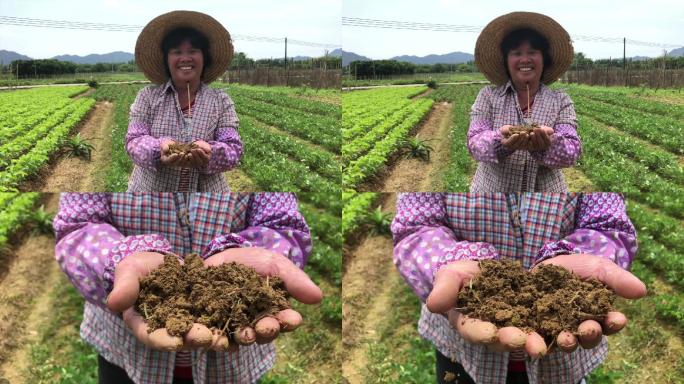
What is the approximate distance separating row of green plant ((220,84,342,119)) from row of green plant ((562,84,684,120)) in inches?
55.5

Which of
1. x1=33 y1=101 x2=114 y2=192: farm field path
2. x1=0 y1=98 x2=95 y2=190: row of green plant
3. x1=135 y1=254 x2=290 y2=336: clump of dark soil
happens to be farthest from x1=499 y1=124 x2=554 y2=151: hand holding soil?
x1=0 y1=98 x2=95 y2=190: row of green plant

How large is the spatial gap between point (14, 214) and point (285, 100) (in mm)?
2908

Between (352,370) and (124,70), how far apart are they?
7.41ft

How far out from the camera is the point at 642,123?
3689mm

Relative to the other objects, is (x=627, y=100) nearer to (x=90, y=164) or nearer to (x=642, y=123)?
(x=642, y=123)

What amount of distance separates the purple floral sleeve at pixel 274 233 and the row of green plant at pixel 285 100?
85 centimetres

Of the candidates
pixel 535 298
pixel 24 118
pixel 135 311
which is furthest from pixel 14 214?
pixel 535 298

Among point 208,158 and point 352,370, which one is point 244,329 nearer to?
point 208,158

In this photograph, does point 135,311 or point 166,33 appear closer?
point 135,311

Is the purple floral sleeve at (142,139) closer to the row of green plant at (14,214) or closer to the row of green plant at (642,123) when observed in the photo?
the row of green plant at (642,123)

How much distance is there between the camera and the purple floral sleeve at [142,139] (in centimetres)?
234

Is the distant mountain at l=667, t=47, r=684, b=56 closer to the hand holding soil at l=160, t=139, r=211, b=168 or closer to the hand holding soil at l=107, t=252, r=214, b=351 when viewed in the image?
the hand holding soil at l=160, t=139, r=211, b=168

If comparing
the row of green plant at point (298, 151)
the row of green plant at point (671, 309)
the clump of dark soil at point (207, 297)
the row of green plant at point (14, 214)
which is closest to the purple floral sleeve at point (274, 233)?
the clump of dark soil at point (207, 297)

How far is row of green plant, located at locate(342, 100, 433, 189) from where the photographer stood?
10.5ft
